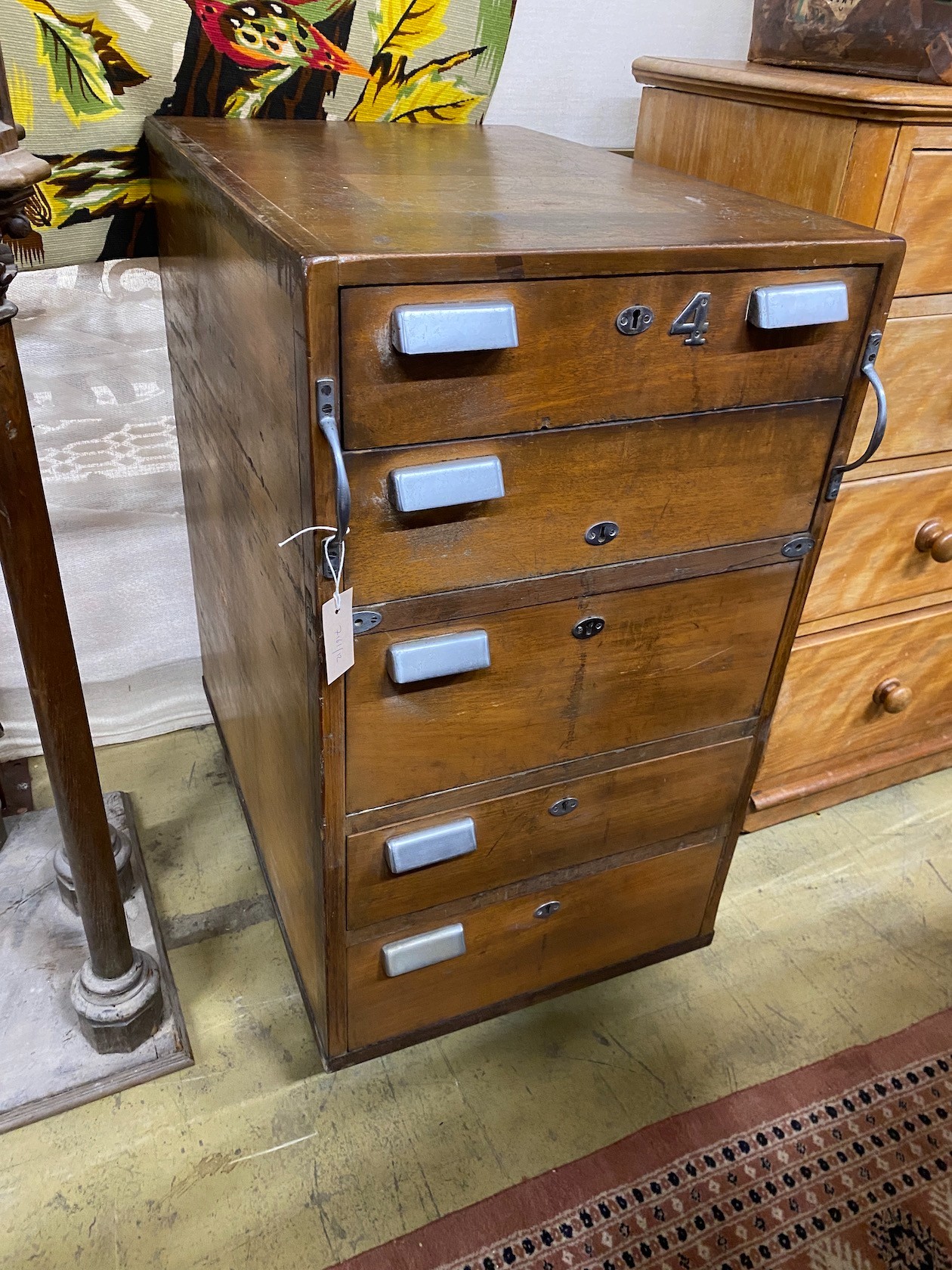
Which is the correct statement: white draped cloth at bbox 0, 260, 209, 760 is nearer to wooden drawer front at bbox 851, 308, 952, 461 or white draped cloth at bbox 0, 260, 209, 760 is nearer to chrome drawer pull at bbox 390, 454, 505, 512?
chrome drawer pull at bbox 390, 454, 505, 512

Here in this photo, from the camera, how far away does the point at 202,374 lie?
1159 millimetres

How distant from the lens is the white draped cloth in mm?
1357

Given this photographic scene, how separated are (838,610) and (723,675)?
17.0 inches

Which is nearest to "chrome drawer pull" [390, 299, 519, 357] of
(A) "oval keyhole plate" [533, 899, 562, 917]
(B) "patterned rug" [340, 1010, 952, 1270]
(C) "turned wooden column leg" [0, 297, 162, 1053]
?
(C) "turned wooden column leg" [0, 297, 162, 1053]

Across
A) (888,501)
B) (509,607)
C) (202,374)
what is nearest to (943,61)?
(888,501)

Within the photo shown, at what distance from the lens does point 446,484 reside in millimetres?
770

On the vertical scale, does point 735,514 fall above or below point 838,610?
above

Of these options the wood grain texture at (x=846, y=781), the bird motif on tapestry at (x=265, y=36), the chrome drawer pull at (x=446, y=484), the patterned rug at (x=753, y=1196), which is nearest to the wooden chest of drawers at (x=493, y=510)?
the chrome drawer pull at (x=446, y=484)

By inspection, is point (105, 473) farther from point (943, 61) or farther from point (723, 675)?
point (943, 61)

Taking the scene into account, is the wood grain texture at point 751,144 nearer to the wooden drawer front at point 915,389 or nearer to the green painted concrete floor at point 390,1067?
the wooden drawer front at point 915,389

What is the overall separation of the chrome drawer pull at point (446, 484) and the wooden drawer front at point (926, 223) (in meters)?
0.65

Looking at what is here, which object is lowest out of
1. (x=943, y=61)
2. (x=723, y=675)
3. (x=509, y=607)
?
(x=723, y=675)

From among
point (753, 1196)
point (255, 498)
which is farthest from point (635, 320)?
point (753, 1196)

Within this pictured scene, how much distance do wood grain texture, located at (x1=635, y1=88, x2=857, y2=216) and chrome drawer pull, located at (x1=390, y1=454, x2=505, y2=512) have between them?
2.00 feet
